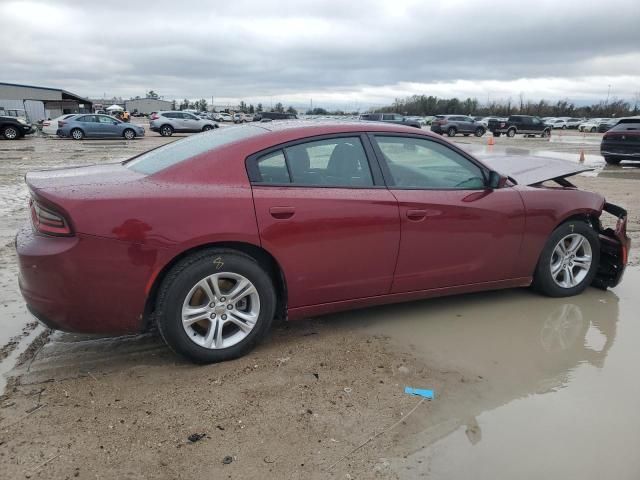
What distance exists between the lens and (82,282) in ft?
9.67

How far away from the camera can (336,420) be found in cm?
279

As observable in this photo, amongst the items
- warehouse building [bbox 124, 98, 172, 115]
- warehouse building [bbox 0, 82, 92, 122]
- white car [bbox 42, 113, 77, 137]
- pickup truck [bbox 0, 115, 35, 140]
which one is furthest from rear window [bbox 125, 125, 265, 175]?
warehouse building [bbox 124, 98, 172, 115]

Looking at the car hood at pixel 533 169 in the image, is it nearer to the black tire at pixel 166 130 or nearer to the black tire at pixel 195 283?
the black tire at pixel 195 283

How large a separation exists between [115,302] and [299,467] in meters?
1.45

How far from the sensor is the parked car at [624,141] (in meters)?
16.0

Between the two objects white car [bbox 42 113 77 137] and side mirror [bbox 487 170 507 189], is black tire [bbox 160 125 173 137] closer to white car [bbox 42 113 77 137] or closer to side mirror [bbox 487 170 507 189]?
white car [bbox 42 113 77 137]

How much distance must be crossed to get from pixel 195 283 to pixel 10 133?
2692 cm

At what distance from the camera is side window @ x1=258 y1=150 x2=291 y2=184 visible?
338 cm

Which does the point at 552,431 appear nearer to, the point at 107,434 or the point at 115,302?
the point at 107,434

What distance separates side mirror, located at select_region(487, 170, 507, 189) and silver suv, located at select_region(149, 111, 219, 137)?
29.3 meters

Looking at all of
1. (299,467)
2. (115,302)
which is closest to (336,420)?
(299,467)

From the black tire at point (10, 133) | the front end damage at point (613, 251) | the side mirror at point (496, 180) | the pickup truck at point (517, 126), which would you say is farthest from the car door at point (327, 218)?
the pickup truck at point (517, 126)

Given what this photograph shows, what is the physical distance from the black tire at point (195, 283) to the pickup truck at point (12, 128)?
2658cm

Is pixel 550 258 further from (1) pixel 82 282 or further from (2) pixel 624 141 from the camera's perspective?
(2) pixel 624 141
